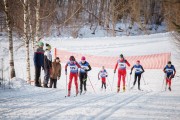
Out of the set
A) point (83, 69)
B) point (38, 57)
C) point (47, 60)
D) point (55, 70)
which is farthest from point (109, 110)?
point (55, 70)

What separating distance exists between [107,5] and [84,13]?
4933mm

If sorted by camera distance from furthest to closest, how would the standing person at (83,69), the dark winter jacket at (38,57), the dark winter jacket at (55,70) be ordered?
the dark winter jacket at (55,70) → the standing person at (83,69) → the dark winter jacket at (38,57)

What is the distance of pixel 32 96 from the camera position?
10484mm

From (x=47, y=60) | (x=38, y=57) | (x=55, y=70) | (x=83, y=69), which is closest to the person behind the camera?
(x=38, y=57)

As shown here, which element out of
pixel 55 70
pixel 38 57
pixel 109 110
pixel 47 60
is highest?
pixel 38 57

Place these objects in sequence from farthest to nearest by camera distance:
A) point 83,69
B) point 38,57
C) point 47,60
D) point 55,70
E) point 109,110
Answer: point 55,70, point 47,60, point 83,69, point 38,57, point 109,110

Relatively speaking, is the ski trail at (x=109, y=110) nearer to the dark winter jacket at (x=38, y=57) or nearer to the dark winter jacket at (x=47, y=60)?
the dark winter jacket at (x=38, y=57)

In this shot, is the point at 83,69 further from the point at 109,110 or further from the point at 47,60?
the point at 109,110

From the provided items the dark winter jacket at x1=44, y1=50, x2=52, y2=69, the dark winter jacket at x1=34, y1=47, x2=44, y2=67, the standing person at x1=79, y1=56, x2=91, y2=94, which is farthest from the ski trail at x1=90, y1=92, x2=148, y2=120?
the dark winter jacket at x1=44, y1=50, x2=52, y2=69

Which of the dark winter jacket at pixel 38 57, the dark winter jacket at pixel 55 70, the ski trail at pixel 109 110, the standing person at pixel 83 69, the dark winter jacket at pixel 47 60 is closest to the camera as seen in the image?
the ski trail at pixel 109 110

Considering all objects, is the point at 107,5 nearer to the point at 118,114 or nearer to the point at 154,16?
the point at 154,16

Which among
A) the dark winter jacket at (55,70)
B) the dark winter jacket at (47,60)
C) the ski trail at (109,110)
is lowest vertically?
the ski trail at (109,110)

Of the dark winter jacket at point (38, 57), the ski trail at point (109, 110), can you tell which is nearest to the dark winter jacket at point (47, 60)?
the dark winter jacket at point (38, 57)

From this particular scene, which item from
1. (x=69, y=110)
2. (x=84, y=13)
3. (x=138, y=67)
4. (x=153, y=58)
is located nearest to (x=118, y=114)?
(x=69, y=110)
